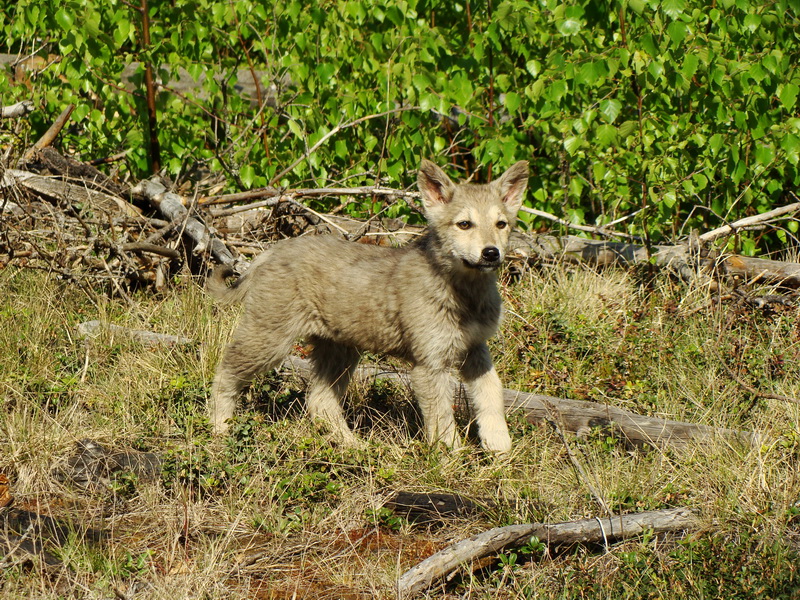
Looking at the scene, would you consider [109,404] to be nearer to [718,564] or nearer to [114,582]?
[114,582]

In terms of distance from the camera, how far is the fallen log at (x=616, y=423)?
4.55 m

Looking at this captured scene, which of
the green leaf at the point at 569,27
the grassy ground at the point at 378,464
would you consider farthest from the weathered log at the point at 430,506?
the green leaf at the point at 569,27

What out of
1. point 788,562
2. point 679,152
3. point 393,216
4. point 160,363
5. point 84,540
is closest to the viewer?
point 788,562

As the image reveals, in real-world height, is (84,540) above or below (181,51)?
below

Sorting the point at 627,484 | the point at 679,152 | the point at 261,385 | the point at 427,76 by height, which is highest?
the point at 427,76

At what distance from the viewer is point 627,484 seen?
413cm

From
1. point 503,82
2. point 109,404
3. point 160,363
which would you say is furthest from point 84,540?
point 503,82

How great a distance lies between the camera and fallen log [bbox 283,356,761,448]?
4.55m

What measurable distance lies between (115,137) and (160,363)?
3.42 meters

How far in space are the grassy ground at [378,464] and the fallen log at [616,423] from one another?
87 millimetres

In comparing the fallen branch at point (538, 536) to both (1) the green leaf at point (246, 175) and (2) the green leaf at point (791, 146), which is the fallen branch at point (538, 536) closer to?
(2) the green leaf at point (791, 146)

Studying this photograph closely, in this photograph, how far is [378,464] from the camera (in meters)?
4.58

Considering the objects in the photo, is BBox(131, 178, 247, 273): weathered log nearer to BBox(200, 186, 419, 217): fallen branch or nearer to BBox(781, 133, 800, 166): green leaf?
BBox(200, 186, 419, 217): fallen branch

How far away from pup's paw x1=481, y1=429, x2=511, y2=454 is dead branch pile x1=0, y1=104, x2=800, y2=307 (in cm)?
A: 241
